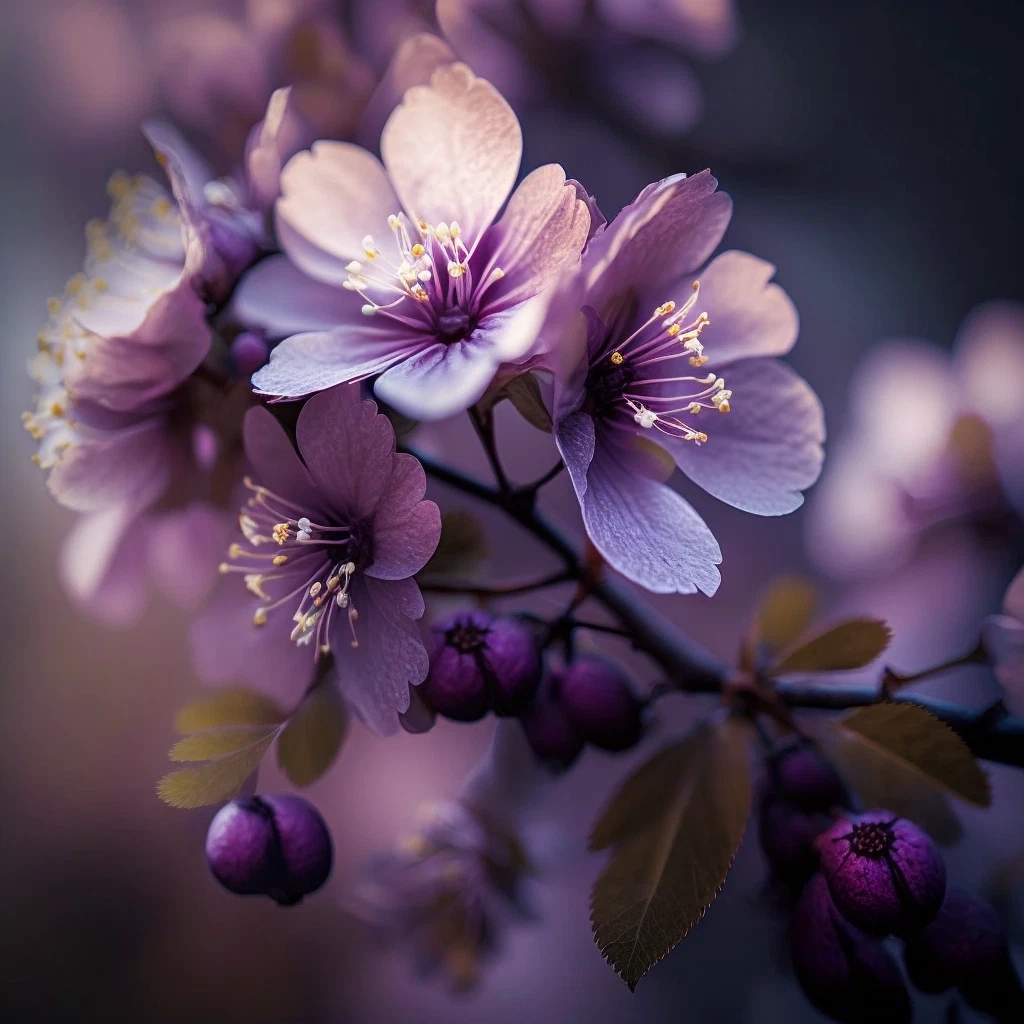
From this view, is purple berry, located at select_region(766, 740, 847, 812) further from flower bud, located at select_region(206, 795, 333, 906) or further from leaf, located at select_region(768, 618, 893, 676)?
flower bud, located at select_region(206, 795, 333, 906)

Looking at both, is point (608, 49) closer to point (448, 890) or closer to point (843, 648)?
point (843, 648)

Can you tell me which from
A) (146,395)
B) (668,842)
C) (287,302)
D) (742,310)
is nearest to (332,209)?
(287,302)

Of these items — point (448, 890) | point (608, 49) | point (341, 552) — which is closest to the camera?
point (341, 552)

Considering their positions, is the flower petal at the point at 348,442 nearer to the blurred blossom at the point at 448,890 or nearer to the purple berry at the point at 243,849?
the purple berry at the point at 243,849

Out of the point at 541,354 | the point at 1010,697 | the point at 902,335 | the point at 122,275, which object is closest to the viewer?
the point at 541,354

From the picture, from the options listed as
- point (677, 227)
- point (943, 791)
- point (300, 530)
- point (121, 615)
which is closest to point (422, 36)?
point (677, 227)

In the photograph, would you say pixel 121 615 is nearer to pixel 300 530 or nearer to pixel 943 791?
pixel 300 530
